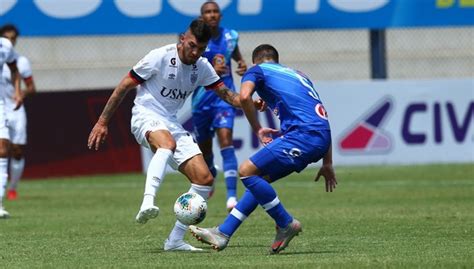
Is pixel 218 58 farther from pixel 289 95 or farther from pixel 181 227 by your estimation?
pixel 289 95

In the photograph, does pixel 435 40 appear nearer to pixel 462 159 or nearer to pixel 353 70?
pixel 353 70

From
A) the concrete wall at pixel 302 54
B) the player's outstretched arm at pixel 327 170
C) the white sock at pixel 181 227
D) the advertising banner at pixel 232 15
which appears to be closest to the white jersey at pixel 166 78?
the white sock at pixel 181 227

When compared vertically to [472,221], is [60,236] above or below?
above

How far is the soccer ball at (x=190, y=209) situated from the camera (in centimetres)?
984

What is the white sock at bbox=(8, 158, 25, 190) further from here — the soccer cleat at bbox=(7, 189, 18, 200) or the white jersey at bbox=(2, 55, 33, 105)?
the white jersey at bbox=(2, 55, 33, 105)

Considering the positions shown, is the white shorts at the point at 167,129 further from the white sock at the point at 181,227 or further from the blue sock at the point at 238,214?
the blue sock at the point at 238,214

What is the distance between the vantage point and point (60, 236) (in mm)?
11578

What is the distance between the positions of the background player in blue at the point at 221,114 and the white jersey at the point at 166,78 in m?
3.66

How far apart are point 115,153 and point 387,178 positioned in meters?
5.17

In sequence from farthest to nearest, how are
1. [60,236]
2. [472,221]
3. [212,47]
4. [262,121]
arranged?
[262,121], [212,47], [472,221], [60,236]

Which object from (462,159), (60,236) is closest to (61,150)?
(462,159)

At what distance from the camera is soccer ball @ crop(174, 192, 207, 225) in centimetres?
984

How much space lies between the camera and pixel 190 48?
10156mm

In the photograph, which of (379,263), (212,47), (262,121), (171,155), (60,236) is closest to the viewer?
(379,263)
